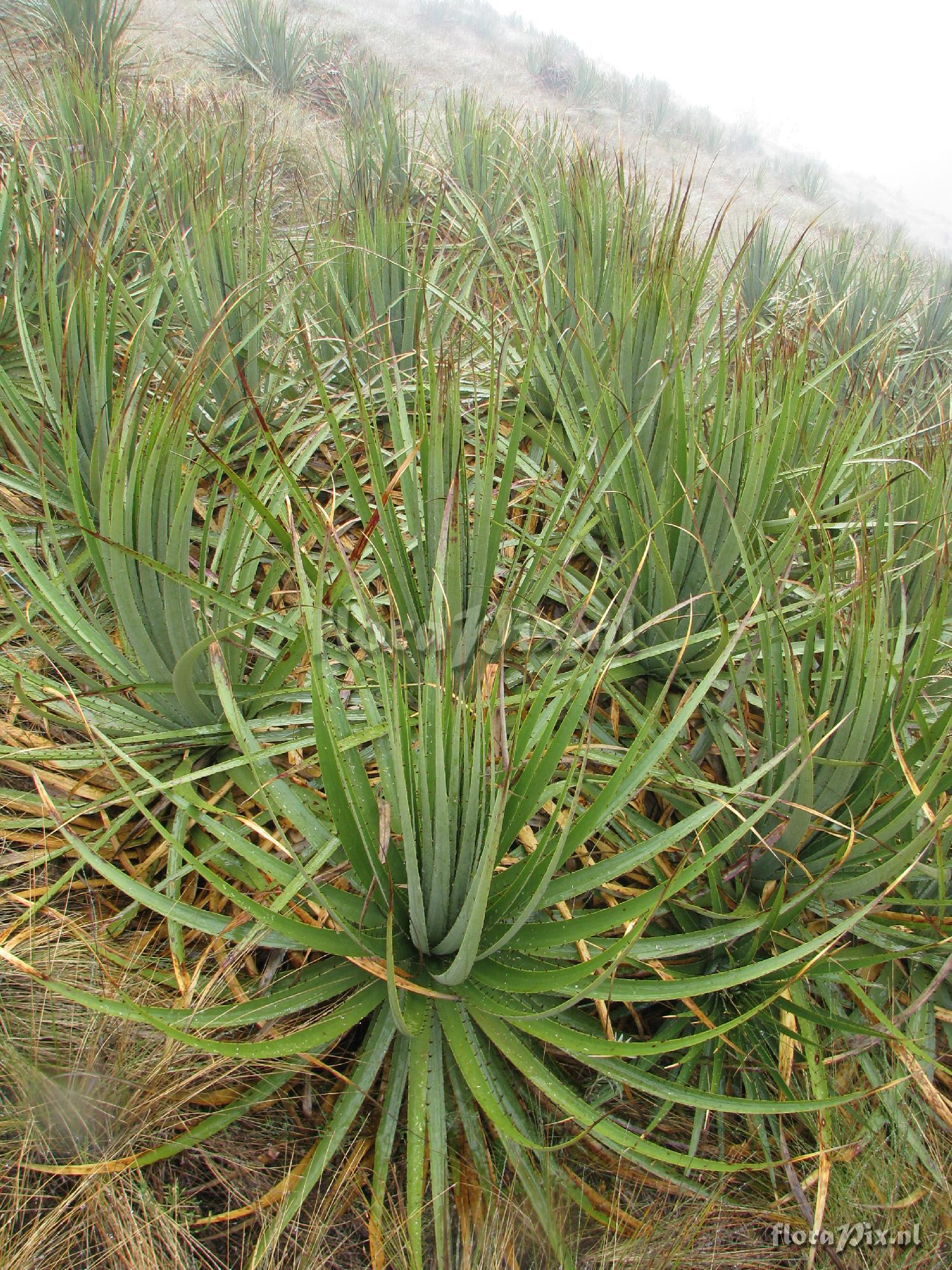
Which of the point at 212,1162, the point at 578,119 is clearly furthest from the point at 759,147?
the point at 212,1162

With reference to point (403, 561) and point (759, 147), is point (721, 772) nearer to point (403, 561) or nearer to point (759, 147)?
point (403, 561)

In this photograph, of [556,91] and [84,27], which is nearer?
[84,27]

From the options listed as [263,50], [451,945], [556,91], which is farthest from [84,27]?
[556,91]

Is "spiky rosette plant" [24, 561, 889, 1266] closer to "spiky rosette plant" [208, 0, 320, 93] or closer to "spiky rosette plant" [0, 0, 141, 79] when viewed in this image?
"spiky rosette plant" [0, 0, 141, 79]

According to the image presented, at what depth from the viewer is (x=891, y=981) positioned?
A: 133 centimetres

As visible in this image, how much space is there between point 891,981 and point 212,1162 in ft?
3.79

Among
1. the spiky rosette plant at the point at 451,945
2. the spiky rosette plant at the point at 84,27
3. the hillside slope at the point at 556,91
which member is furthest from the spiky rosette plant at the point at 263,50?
the spiky rosette plant at the point at 451,945

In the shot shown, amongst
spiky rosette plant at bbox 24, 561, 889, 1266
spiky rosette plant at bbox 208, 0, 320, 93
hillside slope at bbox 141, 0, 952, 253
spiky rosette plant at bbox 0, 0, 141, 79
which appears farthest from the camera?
hillside slope at bbox 141, 0, 952, 253

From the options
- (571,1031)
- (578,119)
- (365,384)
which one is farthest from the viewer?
(578,119)

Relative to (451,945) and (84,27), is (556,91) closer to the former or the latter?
(84,27)

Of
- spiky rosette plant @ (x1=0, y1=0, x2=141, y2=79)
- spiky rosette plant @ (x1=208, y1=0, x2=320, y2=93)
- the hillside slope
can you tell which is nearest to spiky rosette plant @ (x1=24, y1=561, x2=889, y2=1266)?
spiky rosette plant @ (x1=0, y1=0, x2=141, y2=79)

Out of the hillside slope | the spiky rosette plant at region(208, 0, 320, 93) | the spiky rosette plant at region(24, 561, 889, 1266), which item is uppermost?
the hillside slope

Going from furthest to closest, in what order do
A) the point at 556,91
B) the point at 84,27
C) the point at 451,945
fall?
1. the point at 556,91
2. the point at 84,27
3. the point at 451,945

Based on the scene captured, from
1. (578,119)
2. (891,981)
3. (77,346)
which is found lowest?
(891,981)
